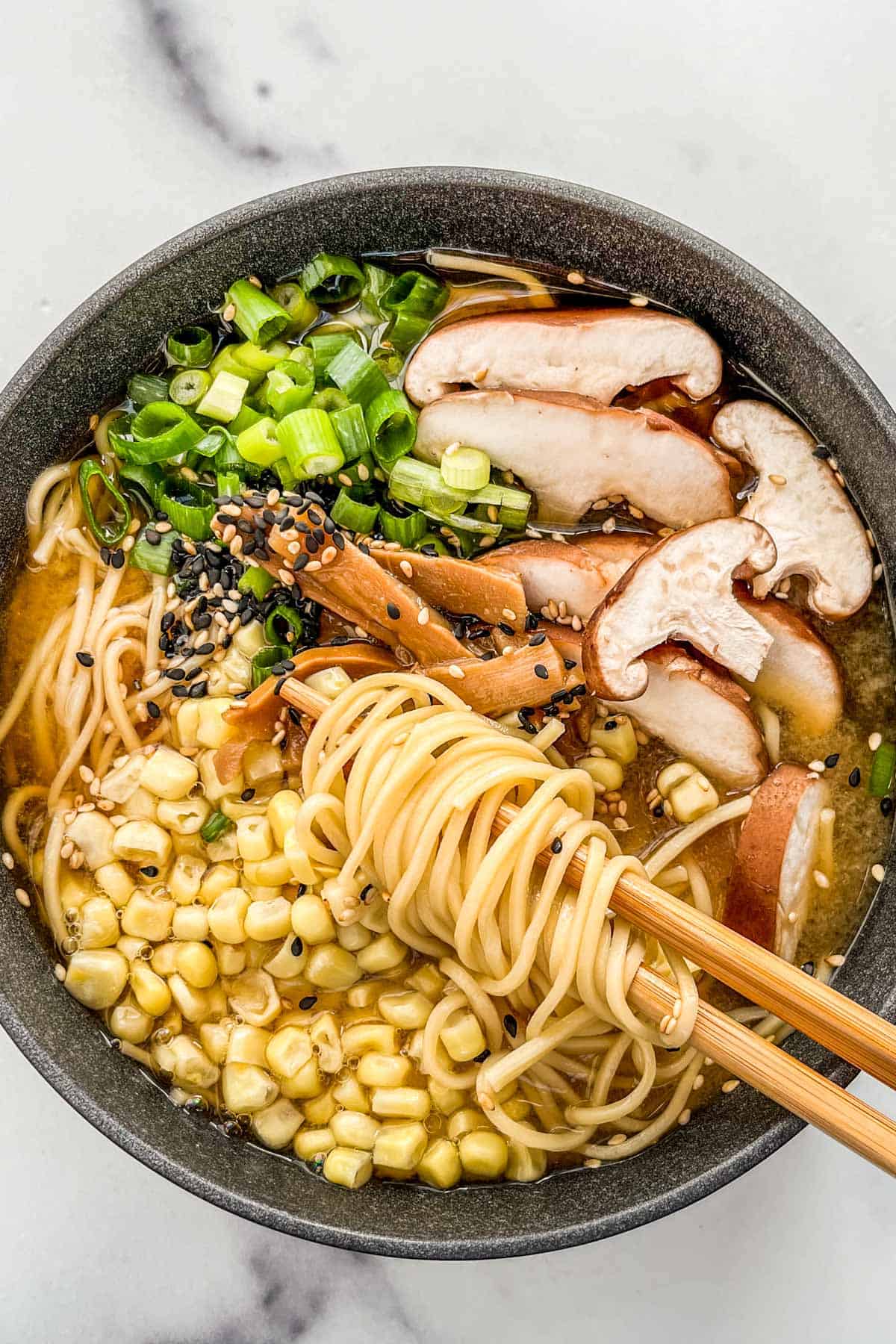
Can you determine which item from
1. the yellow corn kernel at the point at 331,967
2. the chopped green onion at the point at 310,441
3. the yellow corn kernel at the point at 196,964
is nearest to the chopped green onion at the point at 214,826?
the yellow corn kernel at the point at 196,964

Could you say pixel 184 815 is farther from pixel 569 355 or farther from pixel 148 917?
pixel 569 355

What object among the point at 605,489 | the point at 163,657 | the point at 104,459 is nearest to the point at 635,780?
the point at 605,489

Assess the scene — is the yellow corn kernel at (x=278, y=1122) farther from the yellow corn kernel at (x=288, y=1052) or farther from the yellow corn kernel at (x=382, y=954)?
the yellow corn kernel at (x=382, y=954)

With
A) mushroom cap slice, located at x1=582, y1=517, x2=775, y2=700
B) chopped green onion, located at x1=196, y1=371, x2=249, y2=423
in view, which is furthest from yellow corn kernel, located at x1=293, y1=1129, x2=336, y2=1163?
chopped green onion, located at x1=196, y1=371, x2=249, y2=423

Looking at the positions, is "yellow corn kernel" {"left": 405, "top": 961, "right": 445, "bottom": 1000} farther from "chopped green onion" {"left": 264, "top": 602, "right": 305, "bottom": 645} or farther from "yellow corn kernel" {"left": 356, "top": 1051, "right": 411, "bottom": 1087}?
"chopped green onion" {"left": 264, "top": 602, "right": 305, "bottom": 645}

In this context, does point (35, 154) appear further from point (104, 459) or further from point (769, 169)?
point (769, 169)
